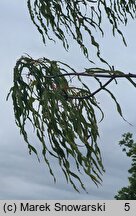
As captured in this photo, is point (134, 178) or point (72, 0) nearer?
point (72, 0)

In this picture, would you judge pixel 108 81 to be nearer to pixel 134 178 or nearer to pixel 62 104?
pixel 62 104

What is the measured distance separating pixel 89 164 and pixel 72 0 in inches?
107

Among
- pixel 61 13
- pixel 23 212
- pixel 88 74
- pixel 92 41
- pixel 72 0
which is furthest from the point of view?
pixel 72 0

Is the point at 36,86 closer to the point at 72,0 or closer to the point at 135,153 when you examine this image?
the point at 72,0

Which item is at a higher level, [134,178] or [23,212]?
[134,178]

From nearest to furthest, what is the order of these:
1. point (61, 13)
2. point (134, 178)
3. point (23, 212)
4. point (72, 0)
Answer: point (23, 212), point (61, 13), point (72, 0), point (134, 178)

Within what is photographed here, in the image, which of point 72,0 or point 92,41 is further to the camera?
point 72,0

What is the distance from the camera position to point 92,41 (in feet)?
19.1

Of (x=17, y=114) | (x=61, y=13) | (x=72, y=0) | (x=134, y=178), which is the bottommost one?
(x=17, y=114)

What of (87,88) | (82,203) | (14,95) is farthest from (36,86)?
(82,203)

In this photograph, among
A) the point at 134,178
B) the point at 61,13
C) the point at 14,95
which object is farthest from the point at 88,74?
the point at 134,178

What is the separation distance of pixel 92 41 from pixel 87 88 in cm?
90

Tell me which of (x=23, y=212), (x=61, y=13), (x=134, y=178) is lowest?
(x=23, y=212)

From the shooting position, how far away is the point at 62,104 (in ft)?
15.4
